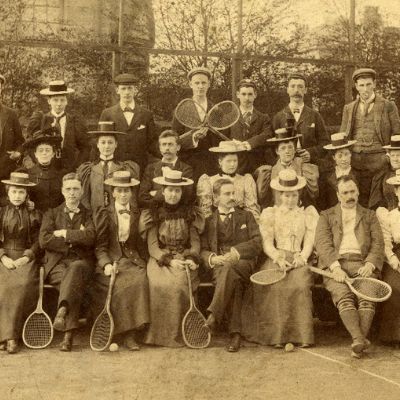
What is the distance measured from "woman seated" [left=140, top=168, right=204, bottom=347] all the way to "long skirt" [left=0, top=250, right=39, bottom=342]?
109cm

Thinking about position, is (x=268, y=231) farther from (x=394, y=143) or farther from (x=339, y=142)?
(x=394, y=143)

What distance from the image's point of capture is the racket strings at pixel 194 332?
7195mm

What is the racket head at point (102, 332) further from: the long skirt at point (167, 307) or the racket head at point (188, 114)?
the racket head at point (188, 114)

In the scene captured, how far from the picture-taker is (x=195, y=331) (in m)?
7.21

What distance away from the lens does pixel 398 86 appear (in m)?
11.5

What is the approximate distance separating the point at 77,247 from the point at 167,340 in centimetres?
125

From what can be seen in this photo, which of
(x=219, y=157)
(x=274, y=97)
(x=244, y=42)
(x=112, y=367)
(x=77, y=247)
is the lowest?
(x=112, y=367)

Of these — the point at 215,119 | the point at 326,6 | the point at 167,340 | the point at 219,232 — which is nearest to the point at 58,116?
the point at 215,119

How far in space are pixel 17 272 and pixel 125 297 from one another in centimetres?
103

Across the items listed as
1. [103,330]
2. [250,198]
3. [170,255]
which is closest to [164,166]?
[250,198]

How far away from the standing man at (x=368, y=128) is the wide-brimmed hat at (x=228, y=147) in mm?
1459

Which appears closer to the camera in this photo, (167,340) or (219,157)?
(167,340)

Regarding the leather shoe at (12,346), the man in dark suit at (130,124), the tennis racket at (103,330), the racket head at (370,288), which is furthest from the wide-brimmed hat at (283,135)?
the leather shoe at (12,346)

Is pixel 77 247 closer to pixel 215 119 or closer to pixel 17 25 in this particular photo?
pixel 215 119
